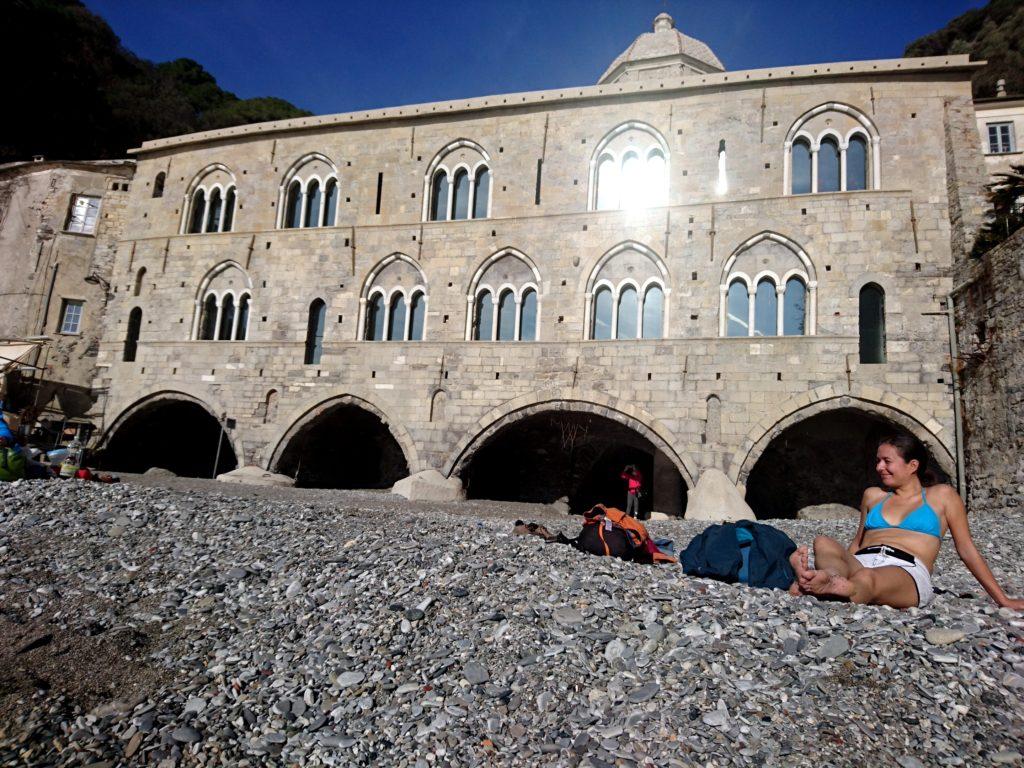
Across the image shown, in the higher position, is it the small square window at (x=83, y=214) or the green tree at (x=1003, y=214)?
the small square window at (x=83, y=214)

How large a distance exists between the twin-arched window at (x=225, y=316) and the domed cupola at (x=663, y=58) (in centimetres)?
1533

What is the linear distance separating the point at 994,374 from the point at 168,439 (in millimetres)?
22544

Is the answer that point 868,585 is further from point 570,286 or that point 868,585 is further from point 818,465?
point 818,465

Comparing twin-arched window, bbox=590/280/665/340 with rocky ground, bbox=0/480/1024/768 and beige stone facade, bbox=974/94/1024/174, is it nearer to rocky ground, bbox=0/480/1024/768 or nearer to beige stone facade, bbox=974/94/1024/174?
rocky ground, bbox=0/480/1024/768

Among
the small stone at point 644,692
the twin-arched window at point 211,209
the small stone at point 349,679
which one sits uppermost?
the twin-arched window at point 211,209

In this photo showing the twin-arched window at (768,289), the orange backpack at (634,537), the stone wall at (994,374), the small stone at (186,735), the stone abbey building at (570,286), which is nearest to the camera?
the small stone at (186,735)

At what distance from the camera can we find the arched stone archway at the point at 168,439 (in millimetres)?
18688

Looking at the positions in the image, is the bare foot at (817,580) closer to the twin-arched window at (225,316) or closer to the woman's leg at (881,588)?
the woman's leg at (881,588)

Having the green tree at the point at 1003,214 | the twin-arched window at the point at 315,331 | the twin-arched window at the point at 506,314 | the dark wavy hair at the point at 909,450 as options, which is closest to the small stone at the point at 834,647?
the dark wavy hair at the point at 909,450

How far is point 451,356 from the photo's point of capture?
1650 cm

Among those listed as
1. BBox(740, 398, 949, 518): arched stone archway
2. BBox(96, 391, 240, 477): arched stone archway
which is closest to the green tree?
BBox(740, 398, 949, 518): arched stone archway

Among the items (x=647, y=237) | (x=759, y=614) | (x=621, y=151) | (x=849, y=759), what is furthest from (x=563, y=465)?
(x=849, y=759)

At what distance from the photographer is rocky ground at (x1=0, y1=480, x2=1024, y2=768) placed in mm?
3277

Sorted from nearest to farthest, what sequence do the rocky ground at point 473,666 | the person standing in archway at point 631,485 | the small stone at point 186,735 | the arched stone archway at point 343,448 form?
1. the rocky ground at point 473,666
2. the small stone at point 186,735
3. the person standing in archway at point 631,485
4. the arched stone archway at point 343,448
